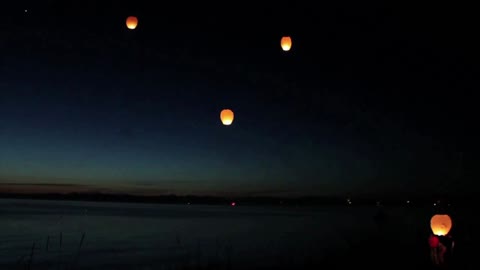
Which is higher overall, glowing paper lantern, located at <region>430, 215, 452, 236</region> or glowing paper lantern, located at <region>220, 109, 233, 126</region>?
glowing paper lantern, located at <region>220, 109, 233, 126</region>

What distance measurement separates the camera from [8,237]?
3712 centimetres

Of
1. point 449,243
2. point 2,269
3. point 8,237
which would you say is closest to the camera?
point 449,243

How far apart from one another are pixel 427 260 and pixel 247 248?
17003 millimetres

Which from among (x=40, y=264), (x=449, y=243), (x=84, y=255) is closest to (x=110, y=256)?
(x=84, y=255)

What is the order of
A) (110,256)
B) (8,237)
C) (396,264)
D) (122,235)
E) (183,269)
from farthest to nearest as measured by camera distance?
(122,235) → (8,237) → (110,256) → (183,269) → (396,264)

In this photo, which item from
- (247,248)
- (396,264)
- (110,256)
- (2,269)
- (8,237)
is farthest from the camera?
(8,237)

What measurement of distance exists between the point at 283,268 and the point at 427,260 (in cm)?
474

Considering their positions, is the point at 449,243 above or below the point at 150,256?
above

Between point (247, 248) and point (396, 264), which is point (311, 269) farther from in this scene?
point (247, 248)

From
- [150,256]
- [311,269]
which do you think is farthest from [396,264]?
[150,256]

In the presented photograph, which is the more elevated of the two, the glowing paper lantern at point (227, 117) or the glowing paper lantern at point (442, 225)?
the glowing paper lantern at point (227, 117)

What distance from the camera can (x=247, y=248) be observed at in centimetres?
3238

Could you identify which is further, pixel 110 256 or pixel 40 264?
pixel 110 256

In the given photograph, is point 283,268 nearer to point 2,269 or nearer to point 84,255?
point 2,269
